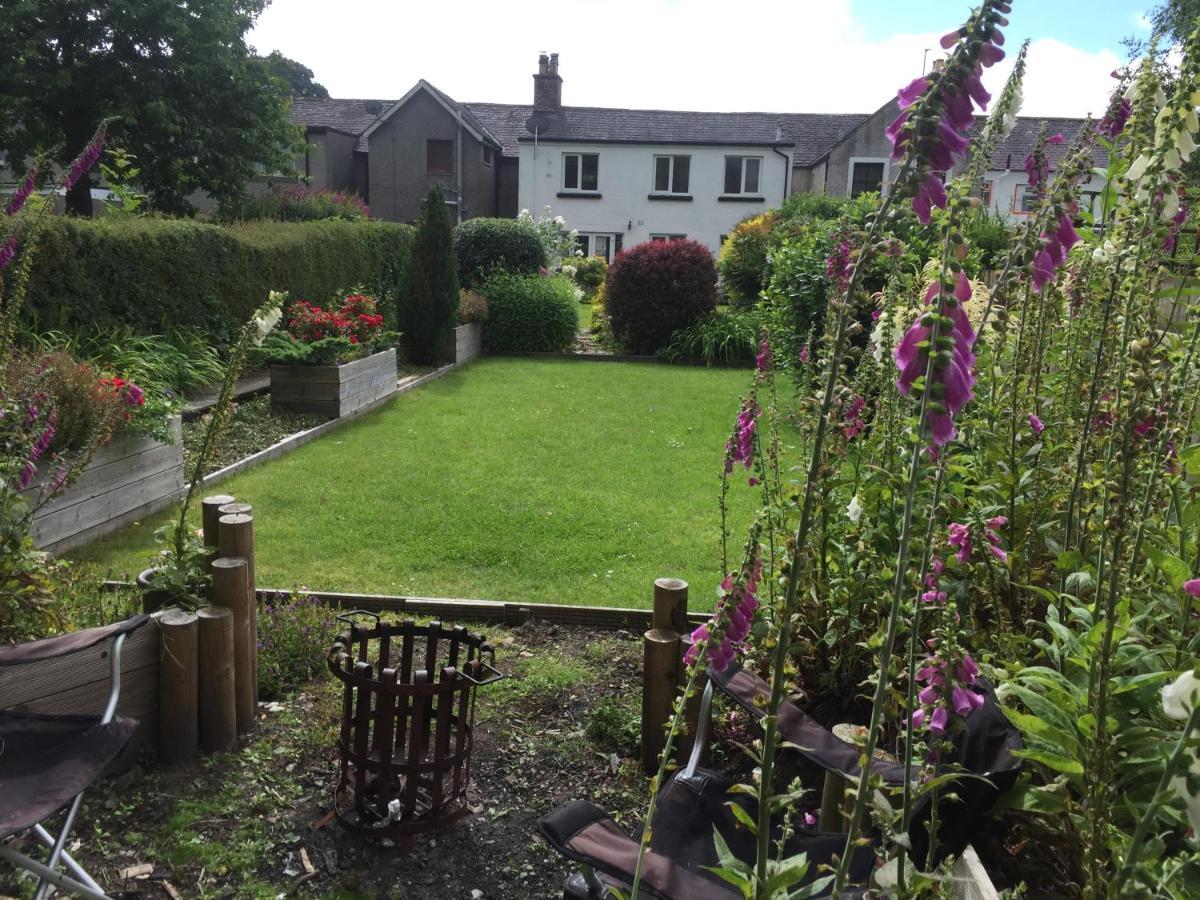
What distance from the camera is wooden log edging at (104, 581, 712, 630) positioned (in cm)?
402

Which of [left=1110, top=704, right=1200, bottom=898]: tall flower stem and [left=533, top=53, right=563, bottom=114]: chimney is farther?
[left=533, top=53, right=563, bottom=114]: chimney

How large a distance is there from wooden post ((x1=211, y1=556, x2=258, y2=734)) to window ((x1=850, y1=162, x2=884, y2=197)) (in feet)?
89.4

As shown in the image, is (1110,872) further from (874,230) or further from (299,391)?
(299,391)

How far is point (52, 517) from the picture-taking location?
4.66 metres

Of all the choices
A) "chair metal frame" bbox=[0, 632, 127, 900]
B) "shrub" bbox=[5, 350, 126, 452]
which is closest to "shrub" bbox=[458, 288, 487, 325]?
"shrub" bbox=[5, 350, 126, 452]

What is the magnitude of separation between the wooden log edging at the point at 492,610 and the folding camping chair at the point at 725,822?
1.65 metres

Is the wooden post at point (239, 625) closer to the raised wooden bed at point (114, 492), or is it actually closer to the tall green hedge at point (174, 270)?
the raised wooden bed at point (114, 492)

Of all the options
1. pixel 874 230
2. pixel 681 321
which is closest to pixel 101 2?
pixel 681 321

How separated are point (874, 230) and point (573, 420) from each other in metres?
7.79

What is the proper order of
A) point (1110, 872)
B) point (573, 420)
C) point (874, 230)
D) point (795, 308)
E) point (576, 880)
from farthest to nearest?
point (795, 308) < point (573, 420) < point (576, 880) < point (1110, 872) < point (874, 230)

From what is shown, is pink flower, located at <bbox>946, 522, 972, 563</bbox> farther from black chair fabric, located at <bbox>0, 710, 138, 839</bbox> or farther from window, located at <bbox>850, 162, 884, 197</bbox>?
window, located at <bbox>850, 162, 884, 197</bbox>

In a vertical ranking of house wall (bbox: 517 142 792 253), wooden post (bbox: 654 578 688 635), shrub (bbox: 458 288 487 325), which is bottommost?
wooden post (bbox: 654 578 688 635)

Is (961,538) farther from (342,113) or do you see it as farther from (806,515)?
(342,113)

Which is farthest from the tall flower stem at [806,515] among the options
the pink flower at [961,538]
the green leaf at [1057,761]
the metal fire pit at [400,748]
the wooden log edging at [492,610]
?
the wooden log edging at [492,610]
